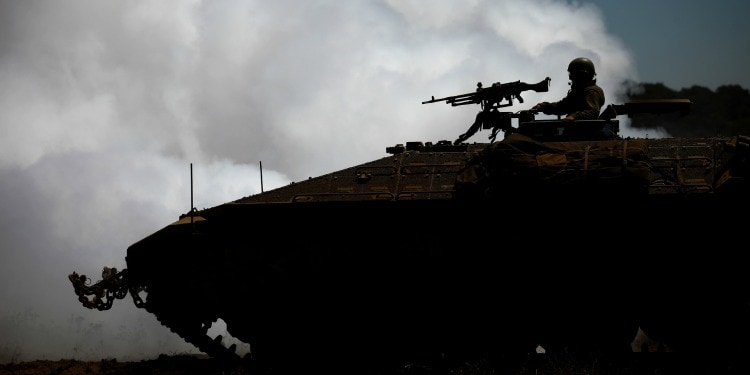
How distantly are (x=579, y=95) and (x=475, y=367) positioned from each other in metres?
5.13

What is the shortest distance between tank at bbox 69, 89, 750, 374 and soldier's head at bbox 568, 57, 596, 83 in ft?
2.73

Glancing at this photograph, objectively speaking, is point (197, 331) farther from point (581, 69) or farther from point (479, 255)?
point (581, 69)

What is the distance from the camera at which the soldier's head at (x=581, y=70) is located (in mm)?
20016

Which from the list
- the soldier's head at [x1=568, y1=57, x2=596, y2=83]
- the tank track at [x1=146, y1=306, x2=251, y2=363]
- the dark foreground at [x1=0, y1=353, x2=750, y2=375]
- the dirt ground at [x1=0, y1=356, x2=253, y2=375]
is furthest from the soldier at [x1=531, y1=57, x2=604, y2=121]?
the dirt ground at [x1=0, y1=356, x2=253, y2=375]

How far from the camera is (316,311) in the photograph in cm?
1888

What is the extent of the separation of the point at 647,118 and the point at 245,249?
21.8m

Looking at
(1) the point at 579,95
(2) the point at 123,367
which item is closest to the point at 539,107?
(1) the point at 579,95

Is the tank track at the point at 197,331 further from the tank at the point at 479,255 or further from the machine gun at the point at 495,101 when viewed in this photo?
the machine gun at the point at 495,101

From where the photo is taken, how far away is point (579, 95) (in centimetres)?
1995

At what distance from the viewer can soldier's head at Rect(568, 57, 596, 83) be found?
65.7ft

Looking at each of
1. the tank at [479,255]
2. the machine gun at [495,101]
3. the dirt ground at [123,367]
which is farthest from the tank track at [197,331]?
the machine gun at [495,101]

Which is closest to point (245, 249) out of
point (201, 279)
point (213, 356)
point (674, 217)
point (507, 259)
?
point (201, 279)

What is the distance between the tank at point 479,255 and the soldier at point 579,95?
0.40m

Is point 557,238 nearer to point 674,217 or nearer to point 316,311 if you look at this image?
point 674,217
